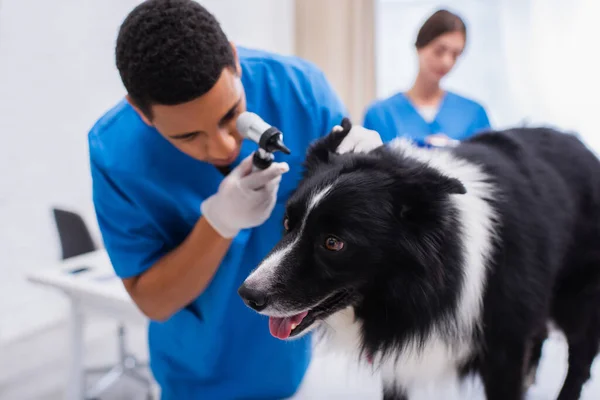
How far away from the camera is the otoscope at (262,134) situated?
0.84 m

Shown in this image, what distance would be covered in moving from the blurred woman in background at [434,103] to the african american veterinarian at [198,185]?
0.85 m

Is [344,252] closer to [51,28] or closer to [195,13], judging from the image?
[195,13]

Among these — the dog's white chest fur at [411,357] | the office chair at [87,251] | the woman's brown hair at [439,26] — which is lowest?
the office chair at [87,251]

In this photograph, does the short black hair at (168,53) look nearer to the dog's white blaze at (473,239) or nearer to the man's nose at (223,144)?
the man's nose at (223,144)

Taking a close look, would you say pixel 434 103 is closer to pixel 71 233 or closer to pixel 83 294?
pixel 83 294

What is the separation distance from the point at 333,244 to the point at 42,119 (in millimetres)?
2582

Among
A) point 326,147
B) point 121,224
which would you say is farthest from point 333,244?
point 121,224

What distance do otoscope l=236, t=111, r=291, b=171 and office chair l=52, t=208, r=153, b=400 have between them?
1.66 metres

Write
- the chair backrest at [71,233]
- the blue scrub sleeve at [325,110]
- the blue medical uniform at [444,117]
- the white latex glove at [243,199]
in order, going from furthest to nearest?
the chair backrest at [71,233] < the blue medical uniform at [444,117] < the blue scrub sleeve at [325,110] < the white latex glove at [243,199]

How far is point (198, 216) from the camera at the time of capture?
3.85ft

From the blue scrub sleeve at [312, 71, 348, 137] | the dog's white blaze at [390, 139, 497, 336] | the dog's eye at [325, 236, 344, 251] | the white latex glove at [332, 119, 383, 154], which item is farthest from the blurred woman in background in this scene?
the dog's eye at [325, 236, 344, 251]

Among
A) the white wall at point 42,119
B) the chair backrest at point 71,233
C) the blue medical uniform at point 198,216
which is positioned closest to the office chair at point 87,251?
the chair backrest at point 71,233

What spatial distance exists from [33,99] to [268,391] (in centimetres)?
233

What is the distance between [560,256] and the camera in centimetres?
94
